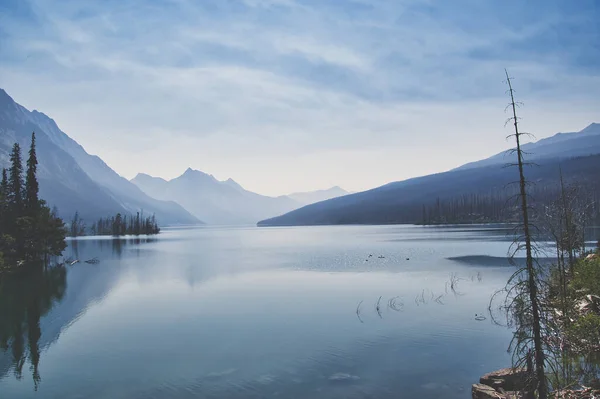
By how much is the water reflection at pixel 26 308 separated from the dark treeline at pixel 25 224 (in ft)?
36.4

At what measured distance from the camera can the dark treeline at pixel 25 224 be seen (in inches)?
3238

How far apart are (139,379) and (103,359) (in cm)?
501

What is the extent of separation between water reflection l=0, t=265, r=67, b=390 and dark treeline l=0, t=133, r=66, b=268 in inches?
437

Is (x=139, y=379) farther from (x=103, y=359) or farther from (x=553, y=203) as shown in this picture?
(x=553, y=203)

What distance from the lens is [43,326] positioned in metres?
34.4

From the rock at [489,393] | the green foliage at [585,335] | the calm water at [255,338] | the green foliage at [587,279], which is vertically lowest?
the calm water at [255,338]

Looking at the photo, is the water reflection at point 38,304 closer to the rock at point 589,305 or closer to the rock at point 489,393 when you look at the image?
the rock at point 489,393

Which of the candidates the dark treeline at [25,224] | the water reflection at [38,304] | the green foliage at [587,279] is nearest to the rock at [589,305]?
the green foliage at [587,279]

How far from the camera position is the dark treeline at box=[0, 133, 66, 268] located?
82250 mm

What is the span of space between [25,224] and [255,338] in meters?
73.1

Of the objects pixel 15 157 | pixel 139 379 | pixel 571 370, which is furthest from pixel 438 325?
pixel 15 157

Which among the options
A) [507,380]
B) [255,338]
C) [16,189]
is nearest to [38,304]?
[255,338]

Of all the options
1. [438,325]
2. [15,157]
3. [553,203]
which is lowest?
[438,325]

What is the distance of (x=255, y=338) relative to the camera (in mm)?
29125
